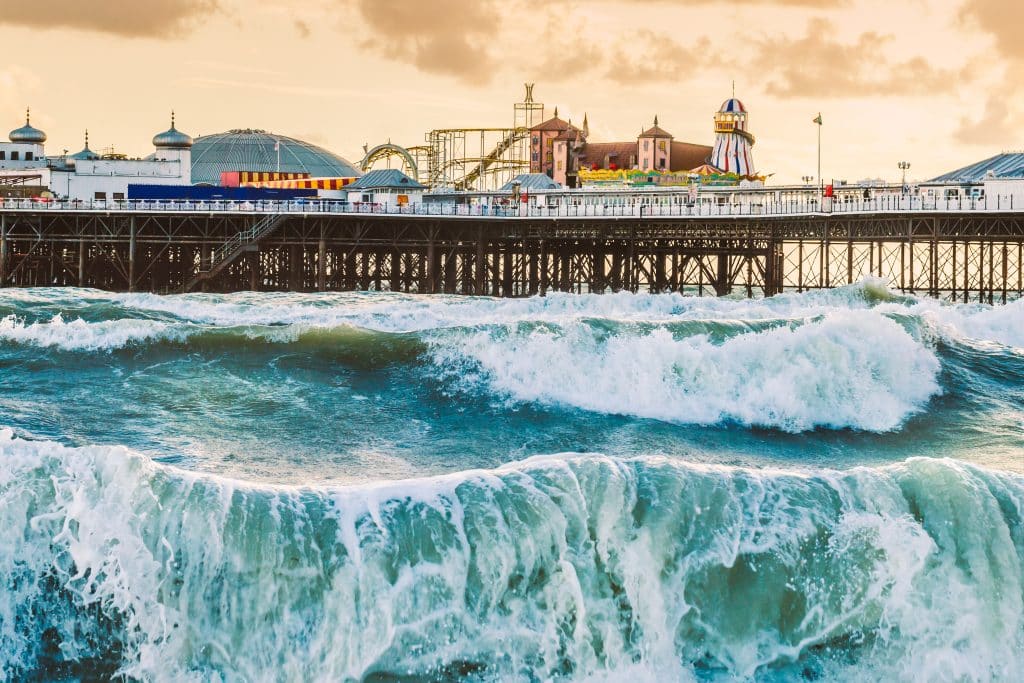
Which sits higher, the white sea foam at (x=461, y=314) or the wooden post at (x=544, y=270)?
the wooden post at (x=544, y=270)

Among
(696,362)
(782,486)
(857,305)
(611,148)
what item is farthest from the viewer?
(611,148)

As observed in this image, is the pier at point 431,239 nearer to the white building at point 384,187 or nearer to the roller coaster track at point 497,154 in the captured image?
the white building at point 384,187

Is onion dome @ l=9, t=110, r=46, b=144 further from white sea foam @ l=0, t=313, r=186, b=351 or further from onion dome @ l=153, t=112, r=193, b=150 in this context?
white sea foam @ l=0, t=313, r=186, b=351

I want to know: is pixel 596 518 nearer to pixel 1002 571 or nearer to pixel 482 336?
pixel 1002 571

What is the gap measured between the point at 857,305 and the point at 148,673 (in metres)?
31.4

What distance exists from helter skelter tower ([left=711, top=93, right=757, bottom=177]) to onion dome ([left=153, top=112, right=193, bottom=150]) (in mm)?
35023

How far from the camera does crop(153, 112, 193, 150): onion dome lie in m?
83.2

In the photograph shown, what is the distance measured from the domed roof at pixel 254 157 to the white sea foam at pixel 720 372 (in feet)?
300

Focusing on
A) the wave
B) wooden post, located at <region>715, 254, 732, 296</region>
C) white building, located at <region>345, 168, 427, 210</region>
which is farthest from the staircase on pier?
the wave

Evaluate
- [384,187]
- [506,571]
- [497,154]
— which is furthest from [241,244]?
[506,571]

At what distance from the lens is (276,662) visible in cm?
1170

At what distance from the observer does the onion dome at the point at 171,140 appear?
3275 inches

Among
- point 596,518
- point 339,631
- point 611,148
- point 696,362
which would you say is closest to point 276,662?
point 339,631

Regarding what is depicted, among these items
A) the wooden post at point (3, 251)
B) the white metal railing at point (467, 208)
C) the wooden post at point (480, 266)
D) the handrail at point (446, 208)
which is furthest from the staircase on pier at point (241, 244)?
the wooden post at point (480, 266)
